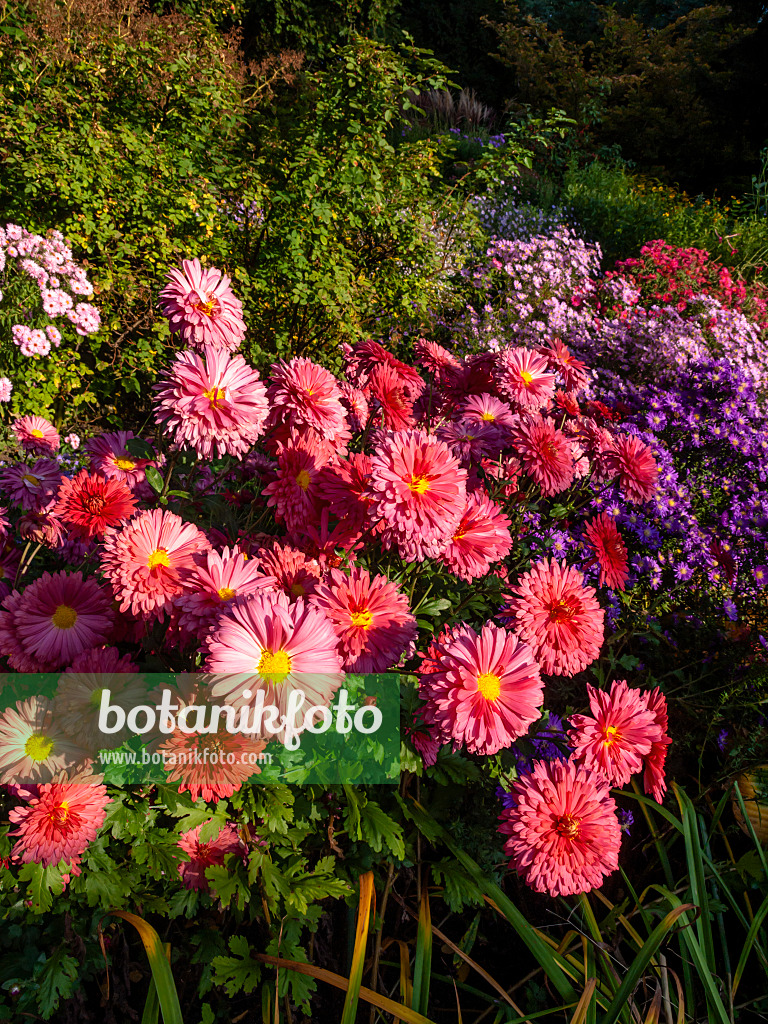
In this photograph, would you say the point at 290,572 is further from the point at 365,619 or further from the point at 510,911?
the point at 510,911

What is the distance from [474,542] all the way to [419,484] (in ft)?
0.74

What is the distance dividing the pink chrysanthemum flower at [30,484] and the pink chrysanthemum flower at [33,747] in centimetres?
60

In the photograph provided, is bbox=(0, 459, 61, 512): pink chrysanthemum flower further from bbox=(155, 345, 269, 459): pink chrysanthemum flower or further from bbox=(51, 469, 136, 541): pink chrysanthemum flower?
bbox=(155, 345, 269, 459): pink chrysanthemum flower

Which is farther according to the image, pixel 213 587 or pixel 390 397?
pixel 390 397

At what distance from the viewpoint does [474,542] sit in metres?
1.40

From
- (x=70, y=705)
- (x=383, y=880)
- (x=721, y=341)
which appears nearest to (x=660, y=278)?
(x=721, y=341)

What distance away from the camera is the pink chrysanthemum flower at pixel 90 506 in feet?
4.55

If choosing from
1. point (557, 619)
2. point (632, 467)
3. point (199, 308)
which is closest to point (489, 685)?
point (557, 619)

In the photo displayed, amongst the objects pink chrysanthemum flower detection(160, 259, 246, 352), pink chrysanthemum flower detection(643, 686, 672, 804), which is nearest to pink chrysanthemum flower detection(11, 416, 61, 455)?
pink chrysanthemum flower detection(160, 259, 246, 352)

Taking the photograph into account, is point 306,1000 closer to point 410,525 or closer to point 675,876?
point 410,525

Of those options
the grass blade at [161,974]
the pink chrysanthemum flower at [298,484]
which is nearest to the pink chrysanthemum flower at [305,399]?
the pink chrysanthemum flower at [298,484]

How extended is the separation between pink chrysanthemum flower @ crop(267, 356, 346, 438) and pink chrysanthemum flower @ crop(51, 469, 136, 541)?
39 centimetres

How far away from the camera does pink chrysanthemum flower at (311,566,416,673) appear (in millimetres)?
1218

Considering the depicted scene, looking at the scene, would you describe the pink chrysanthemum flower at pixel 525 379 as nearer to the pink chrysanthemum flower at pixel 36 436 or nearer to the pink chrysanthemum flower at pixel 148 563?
the pink chrysanthemum flower at pixel 148 563
